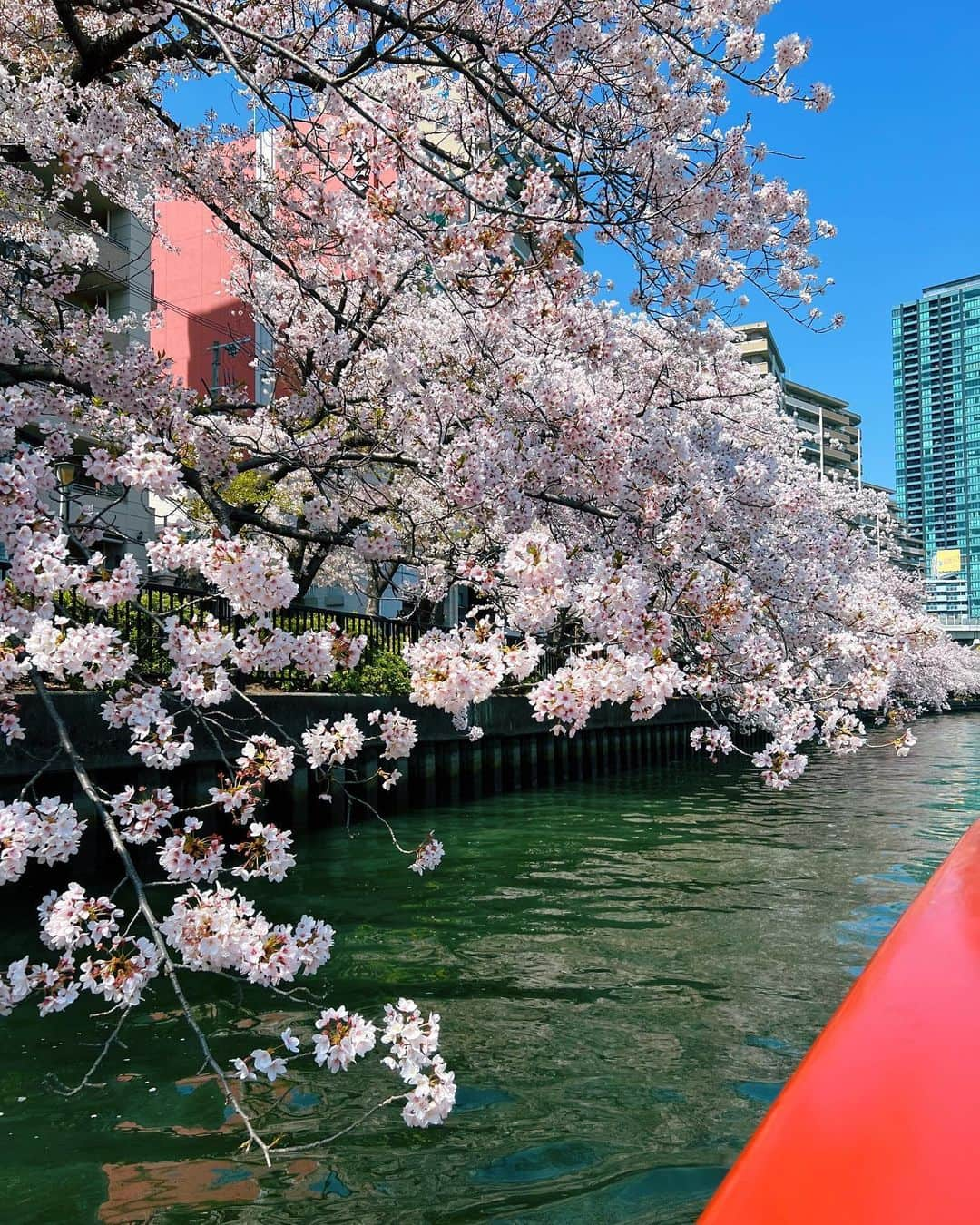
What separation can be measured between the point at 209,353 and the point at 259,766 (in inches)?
1352

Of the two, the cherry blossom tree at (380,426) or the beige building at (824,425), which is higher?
the beige building at (824,425)

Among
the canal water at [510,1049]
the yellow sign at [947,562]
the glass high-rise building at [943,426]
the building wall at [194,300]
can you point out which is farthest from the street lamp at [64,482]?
the glass high-rise building at [943,426]

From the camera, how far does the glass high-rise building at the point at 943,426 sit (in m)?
157

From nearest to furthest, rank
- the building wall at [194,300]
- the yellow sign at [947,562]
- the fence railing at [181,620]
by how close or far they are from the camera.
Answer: the fence railing at [181,620] < the building wall at [194,300] < the yellow sign at [947,562]

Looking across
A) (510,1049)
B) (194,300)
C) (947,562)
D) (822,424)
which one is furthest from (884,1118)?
(947,562)

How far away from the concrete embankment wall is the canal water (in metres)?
1.40

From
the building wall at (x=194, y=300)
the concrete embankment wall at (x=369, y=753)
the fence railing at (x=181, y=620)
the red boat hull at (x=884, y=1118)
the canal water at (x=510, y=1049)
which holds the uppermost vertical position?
the building wall at (x=194, y=300)

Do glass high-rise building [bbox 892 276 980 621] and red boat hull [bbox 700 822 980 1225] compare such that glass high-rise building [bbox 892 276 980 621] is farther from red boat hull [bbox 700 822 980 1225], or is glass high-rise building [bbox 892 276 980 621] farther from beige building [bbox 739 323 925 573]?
red boat hull [bbox 700 822 980 1225]

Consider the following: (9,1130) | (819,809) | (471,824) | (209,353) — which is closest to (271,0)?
(9,1130)

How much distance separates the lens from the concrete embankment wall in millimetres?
8773

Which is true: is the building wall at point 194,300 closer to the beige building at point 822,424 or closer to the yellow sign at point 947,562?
the beige building at point 822,424

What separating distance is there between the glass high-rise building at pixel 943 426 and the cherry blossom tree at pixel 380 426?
157 meters

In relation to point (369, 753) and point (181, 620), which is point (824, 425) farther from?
point (181, 620)

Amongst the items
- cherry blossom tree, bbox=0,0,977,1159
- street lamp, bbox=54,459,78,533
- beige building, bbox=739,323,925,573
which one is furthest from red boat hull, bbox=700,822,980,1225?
beige building, bbox=739,323,925,573
